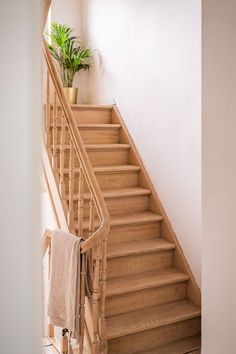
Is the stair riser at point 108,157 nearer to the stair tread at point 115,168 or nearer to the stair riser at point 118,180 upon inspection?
the stair tread at point 115,168

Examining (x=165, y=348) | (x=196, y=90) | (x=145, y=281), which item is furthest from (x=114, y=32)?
(x=165, y=348)

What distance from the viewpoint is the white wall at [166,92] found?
3.16m

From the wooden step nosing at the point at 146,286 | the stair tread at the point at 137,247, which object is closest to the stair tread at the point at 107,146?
the stair tread at the point at 137,247

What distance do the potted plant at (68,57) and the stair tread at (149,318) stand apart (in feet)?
9.59

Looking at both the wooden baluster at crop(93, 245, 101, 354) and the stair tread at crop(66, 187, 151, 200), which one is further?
the stair tread at crop(66, 187, 151, 200)

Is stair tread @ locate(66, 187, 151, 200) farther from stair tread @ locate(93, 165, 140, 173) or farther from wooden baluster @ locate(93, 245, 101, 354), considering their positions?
wooden baluster @ locate(93, 245, 101, 354)

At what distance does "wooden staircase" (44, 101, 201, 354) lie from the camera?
2.86 metres

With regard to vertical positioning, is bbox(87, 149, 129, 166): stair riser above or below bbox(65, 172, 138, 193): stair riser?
above
